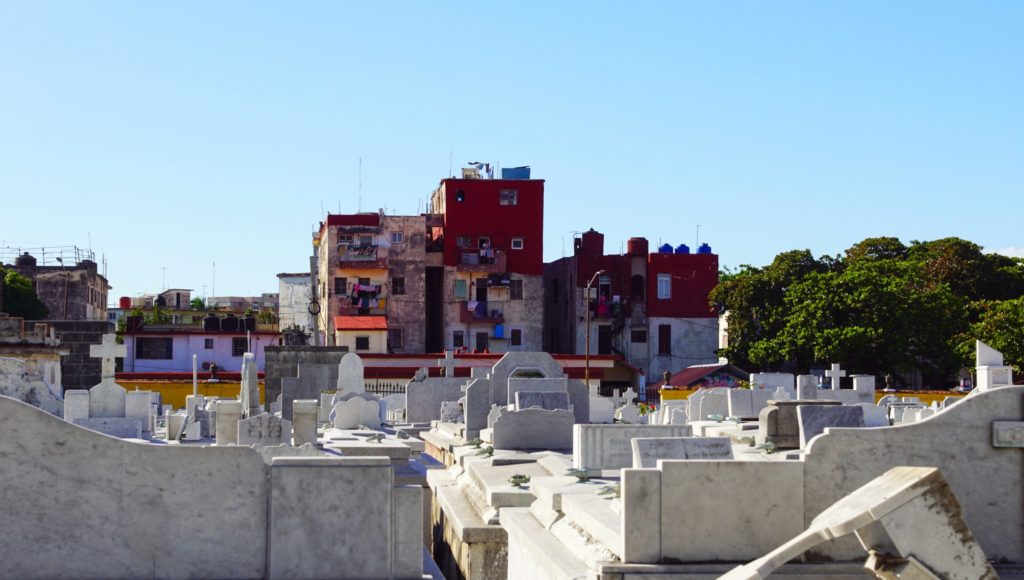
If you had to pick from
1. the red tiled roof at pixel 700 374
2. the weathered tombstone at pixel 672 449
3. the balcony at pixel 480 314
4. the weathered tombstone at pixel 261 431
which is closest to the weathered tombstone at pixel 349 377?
the weathered tombstone at pixel 261 431

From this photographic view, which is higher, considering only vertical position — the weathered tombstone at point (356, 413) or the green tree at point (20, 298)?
the green tree at point (20, 298)

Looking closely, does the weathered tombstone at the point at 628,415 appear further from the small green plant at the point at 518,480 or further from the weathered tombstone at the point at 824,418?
the weathered tombstone at the point at 824,418

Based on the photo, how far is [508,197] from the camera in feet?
185

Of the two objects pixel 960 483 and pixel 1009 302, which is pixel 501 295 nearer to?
pixel 1009 302

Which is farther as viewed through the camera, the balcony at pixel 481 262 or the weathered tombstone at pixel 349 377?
the balcony at pixel 481 262

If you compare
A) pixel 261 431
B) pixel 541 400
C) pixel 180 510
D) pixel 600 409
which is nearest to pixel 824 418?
pixel 261 431

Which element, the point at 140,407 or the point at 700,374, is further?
the point at 700,374

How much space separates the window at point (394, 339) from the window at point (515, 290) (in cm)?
526

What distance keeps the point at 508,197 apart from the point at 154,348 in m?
16.4

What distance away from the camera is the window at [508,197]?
56219mm

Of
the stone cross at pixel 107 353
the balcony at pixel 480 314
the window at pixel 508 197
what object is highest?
the window at pixel 508 197

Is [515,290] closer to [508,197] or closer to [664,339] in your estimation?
[508,197]

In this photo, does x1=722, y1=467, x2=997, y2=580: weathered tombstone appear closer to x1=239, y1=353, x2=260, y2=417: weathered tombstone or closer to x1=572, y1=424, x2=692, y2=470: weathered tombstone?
x1=572, y1=424, x2=692, y2=470: weathered tombstone

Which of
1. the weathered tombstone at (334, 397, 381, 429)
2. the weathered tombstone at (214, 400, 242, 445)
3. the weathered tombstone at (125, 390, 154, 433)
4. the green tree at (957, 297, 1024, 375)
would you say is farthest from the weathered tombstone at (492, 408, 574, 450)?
the green tree at (957, 297, 1024, 375)
